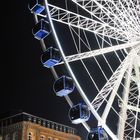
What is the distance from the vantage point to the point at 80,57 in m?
20.0

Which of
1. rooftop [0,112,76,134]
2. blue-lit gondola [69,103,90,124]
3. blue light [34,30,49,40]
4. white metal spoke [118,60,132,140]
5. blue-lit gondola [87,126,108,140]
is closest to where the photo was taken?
blue-lit gondola [87,126,108,140]

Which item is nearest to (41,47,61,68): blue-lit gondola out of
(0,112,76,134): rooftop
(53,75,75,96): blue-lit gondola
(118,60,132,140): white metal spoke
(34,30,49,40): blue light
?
Answer: (53,75,75,96): blue-lit gondola

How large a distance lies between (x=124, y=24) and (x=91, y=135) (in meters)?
6.00

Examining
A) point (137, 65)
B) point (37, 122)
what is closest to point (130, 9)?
point (137, 65)

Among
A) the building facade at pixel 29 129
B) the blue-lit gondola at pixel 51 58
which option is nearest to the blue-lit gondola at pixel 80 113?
the blue-lit gondola at pixel 51 58

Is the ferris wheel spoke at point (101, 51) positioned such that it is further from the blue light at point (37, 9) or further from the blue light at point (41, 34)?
the blue light at point (37, 9)

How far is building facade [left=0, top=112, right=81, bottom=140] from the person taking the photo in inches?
2169

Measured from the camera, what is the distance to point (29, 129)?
55.6m

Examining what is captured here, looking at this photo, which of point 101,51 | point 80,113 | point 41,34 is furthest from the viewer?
point 41,34

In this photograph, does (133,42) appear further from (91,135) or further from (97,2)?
(91,135)

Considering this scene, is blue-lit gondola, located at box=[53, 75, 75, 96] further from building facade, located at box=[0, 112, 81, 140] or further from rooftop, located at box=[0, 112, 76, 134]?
rooftop, located at box=[0, 112, 76, 134]

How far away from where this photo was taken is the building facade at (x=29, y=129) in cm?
5509

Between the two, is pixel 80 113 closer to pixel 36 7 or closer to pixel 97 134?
pixel 97 134

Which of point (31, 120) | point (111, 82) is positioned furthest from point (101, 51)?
point (31, 120)
